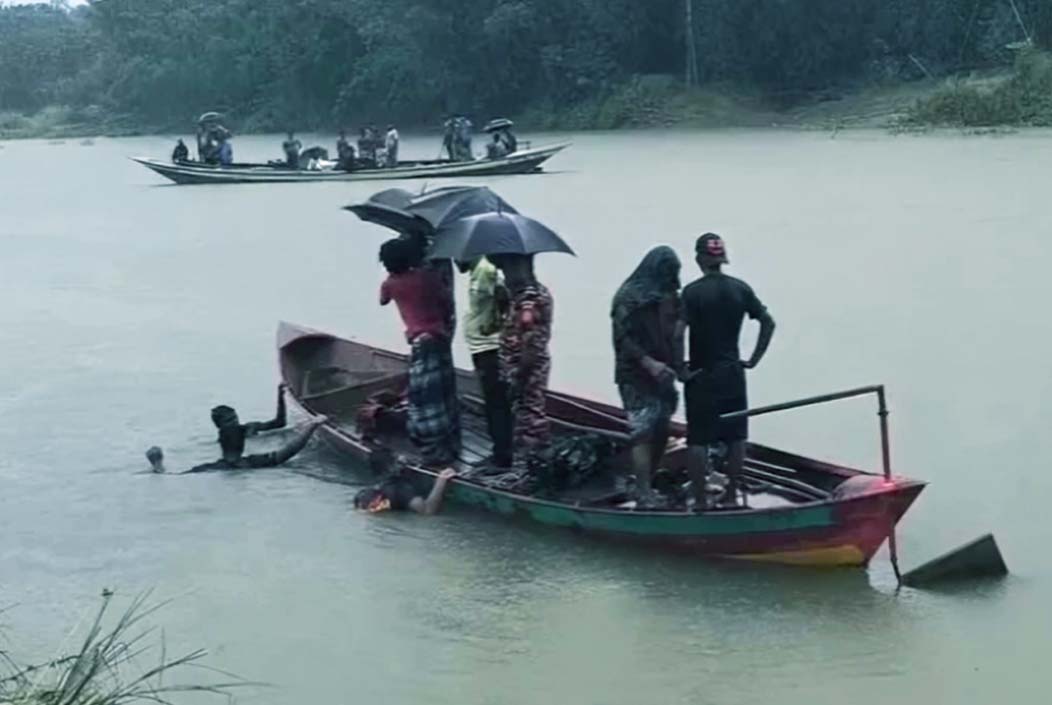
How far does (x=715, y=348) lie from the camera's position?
7.56 metres

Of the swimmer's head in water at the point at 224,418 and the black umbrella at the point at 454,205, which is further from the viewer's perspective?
the swimmer's head in water at the point at 224,418

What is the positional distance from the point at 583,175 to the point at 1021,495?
22.8 meters

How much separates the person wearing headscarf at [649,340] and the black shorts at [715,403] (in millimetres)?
161

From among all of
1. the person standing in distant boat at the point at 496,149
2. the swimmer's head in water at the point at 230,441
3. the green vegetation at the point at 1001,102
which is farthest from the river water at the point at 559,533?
the green vegetation at the point at 1001,102

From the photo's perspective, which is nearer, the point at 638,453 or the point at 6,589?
the point at 638,453

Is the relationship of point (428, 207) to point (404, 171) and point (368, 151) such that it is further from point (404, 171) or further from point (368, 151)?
point (368, 151)

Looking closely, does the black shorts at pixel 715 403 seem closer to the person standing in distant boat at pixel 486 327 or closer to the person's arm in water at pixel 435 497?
the person standing in distant boat at pixel 486 327

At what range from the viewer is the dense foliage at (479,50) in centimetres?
4450

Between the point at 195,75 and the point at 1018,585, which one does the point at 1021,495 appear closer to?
the point at 1018,585

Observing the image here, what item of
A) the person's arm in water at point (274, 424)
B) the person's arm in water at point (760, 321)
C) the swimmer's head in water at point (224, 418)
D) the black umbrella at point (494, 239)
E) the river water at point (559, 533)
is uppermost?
the black umbrella at point (494, 239)

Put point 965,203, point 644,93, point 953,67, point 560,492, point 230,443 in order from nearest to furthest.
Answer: point 560,492 < point 230,443 < point 965,203 < point 953,67 < point 644,93

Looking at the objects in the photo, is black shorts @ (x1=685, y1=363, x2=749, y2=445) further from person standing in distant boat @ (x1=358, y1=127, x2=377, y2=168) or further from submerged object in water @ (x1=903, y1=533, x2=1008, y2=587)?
person standing in distant boat @ (x1=358, y1=127, x2=377, y2=168)

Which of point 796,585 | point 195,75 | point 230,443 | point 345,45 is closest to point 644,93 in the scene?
point 345,45

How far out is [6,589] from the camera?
891 centimetres
